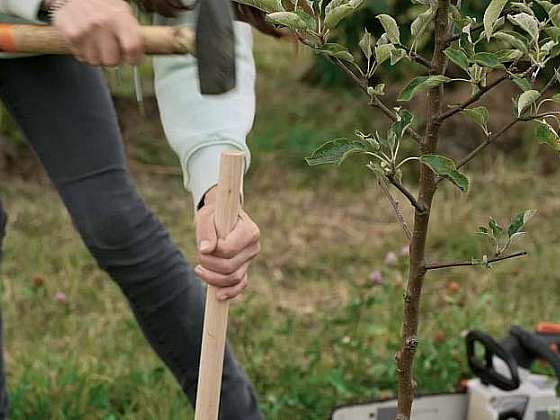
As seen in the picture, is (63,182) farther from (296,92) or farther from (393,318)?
(296,92)

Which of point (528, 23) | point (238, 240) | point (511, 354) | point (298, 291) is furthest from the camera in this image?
point (298, 291)

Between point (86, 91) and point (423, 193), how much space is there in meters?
0.75

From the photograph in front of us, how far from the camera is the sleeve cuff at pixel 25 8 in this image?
1.51 meters

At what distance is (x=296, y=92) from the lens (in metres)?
4.89

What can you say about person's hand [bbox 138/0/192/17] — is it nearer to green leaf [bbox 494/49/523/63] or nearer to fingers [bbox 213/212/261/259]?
fingers [bbox 213/212/261/259]

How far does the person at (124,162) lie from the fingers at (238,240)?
176 mm

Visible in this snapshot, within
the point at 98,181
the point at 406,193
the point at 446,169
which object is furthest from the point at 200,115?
the point at 446,169

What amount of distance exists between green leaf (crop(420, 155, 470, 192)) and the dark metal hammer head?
281mm

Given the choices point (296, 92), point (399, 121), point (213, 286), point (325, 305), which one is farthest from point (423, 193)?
point (296, 92)

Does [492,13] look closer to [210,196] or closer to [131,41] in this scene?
[131,41]

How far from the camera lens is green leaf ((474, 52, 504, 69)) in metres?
1.24

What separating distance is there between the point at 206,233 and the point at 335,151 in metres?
0.28

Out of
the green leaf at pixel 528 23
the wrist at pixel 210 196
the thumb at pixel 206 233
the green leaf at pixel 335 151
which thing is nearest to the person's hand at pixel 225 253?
the thumb at pixel 206 233

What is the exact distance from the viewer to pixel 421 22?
130 centimetres
